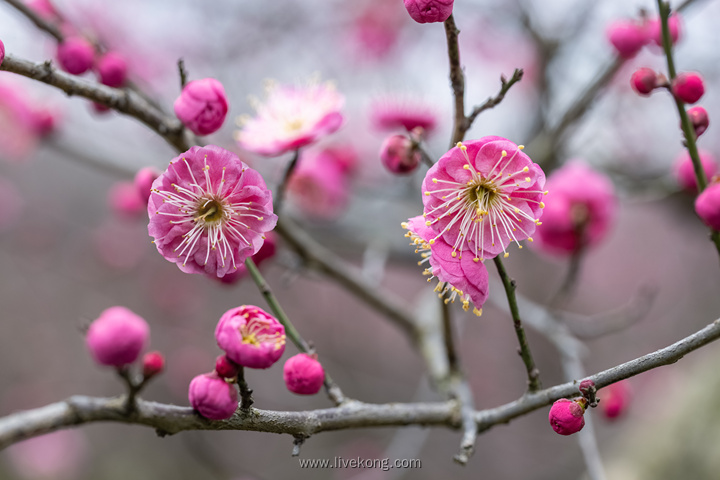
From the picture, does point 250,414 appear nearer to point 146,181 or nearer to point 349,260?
point 146,181

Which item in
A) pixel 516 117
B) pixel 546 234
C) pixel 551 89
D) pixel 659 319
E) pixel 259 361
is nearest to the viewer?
pixel 259 361

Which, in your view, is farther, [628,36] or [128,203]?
[128,203]

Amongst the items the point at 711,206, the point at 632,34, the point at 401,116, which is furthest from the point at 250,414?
the point at 632,34

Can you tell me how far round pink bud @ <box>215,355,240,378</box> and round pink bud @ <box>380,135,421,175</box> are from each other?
1.41ft

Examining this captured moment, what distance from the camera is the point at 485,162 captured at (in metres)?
0.71

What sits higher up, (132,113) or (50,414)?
(132,113)

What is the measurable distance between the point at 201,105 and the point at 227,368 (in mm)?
389

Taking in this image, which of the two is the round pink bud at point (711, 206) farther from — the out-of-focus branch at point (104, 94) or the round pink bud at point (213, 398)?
the out-of-focus branch at point (104, 94)

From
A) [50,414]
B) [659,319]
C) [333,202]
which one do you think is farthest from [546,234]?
[659,319]

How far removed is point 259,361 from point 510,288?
32 cm

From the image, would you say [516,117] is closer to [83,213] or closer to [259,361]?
[259,361]

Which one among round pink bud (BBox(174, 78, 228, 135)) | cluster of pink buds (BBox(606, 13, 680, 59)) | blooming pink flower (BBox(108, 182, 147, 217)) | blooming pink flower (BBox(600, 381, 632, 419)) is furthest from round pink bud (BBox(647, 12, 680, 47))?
blooming pink flower (BBox(108, 182, 147, 217))

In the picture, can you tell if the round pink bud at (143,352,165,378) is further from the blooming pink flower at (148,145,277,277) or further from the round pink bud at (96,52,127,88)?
the round pink bud at (96,52,127,88)

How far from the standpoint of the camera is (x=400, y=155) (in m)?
0.90
